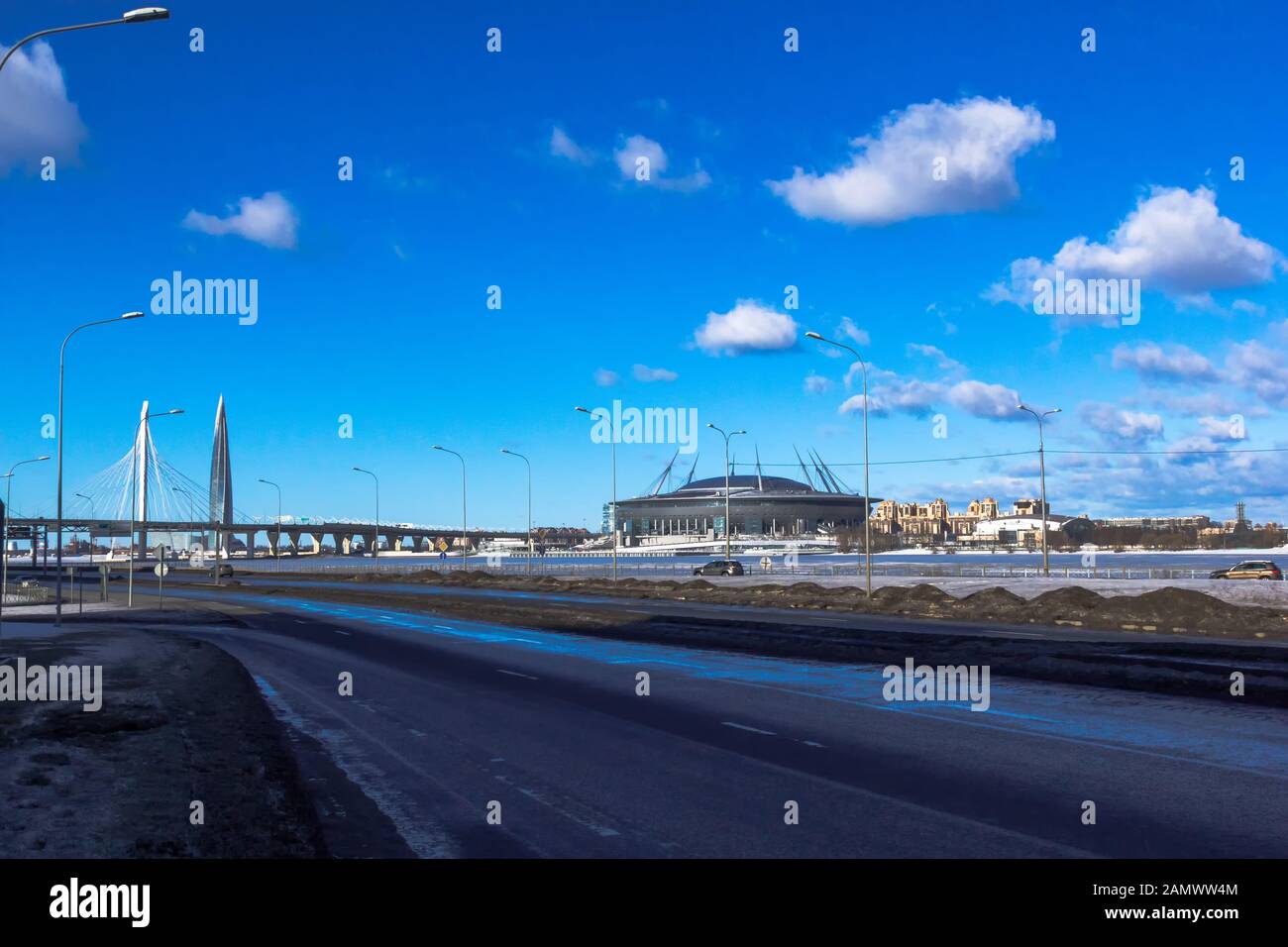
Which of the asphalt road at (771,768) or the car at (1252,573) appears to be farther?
the car at (1252,573)

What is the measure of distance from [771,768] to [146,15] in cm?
1368

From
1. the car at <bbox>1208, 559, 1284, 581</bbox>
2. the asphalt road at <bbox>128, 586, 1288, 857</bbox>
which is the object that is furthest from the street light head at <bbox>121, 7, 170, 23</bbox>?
the car at <bbox>1208, 559, 1284, 581</bbox>

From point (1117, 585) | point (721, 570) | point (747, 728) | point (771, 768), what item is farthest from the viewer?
point (721, 570)

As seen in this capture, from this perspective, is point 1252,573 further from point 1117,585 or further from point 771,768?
point 771,768

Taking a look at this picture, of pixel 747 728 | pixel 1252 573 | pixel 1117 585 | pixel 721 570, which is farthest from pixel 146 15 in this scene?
pixel 721 570

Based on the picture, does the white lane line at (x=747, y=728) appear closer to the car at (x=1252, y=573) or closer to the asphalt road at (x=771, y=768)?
the asphalt road at (x=771, y=768)

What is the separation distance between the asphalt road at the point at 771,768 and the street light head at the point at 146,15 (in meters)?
10.3

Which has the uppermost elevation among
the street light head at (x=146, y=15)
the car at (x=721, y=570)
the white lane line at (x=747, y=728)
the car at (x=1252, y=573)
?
the street light head at (x=146, y=15)

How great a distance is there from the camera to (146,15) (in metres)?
15.4

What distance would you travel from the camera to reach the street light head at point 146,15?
49.5 feet

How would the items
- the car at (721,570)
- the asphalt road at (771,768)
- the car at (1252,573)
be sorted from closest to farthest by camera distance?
the asphalt road at (771,768)
the car at (1252,573)
the car at (721,570)

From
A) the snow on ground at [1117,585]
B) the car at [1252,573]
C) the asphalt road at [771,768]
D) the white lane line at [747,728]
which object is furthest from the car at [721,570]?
the white lane line at [747,728]

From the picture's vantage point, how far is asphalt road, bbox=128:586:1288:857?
26.6ft

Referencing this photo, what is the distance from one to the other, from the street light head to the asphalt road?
10.3 m
